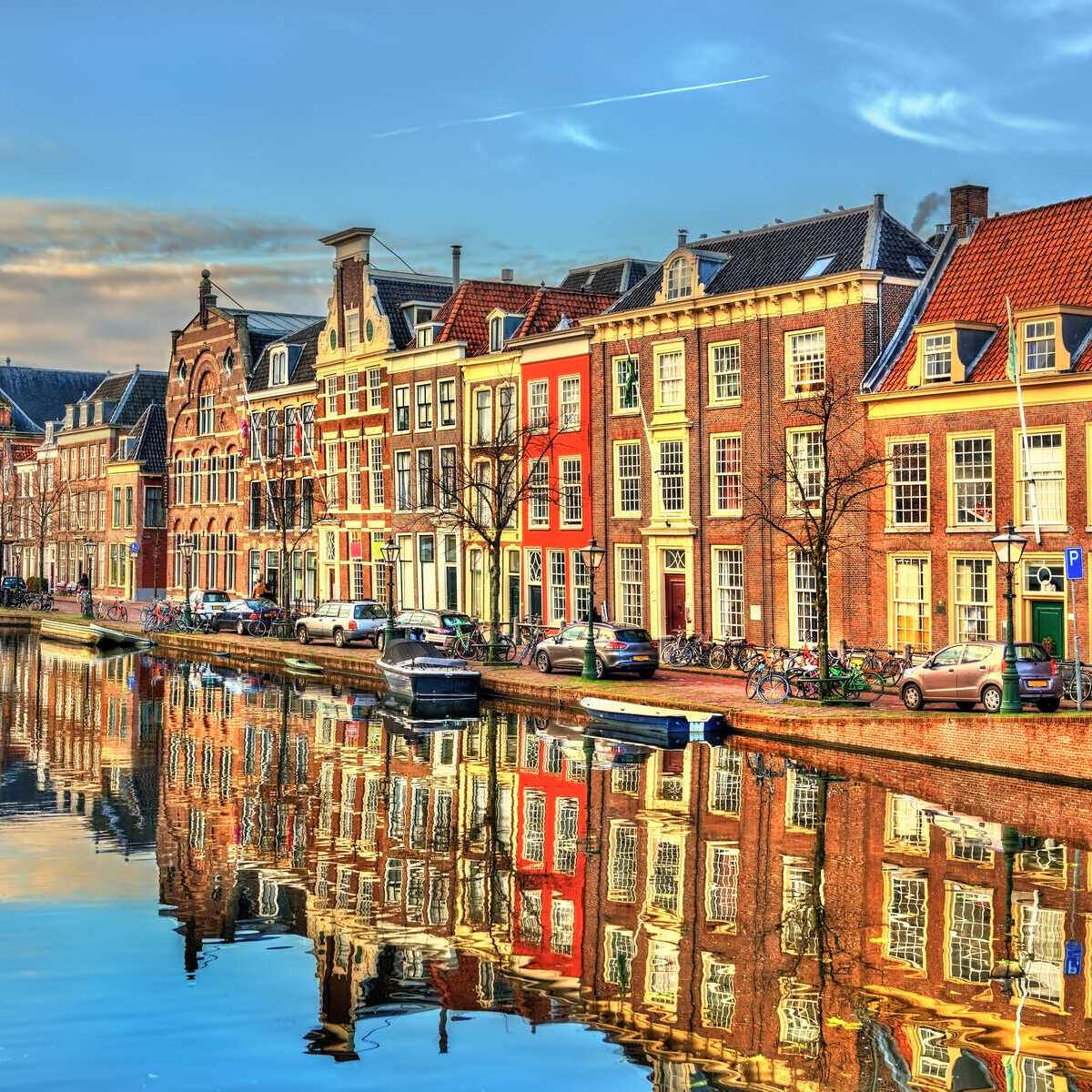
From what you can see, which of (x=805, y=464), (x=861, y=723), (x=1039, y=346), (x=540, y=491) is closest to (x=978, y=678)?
(x=861, y=723)

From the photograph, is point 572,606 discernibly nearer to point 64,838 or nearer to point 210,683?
point 210,683

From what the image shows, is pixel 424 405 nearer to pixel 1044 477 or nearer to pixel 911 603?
pixel 911 603

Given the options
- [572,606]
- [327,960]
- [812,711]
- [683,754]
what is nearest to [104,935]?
[327,960]

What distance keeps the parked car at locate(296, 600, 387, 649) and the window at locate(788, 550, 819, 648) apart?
1720 centimetres

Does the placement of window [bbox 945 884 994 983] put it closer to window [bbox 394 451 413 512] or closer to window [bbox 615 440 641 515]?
window [bbox 615 440 641 515]

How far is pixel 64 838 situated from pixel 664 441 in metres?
31.2

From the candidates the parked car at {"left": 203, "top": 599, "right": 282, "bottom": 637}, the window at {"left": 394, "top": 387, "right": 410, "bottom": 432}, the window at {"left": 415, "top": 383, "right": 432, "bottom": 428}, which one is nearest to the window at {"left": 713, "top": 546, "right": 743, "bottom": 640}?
the window at {"left": 415, "top": 383, "right": 432, "bottom": 428}

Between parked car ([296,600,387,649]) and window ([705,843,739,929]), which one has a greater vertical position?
parked car ([296,600,387,649])

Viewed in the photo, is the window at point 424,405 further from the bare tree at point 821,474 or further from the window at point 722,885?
the window at point 722,885

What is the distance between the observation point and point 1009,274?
45312 millimetres

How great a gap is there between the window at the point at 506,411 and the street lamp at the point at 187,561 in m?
18.6

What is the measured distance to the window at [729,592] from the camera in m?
51.6

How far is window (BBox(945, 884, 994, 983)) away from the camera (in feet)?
62.4

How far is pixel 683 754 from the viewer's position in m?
35.8
